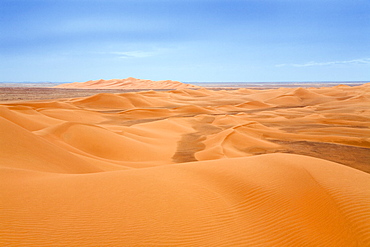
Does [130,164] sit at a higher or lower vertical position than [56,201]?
lower

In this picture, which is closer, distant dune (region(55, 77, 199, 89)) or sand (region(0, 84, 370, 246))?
sand (region(0, 84, 370, 246))

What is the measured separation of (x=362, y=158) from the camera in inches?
381

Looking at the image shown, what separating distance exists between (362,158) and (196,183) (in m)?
7.40

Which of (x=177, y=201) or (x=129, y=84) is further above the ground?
(x=129, y=84)

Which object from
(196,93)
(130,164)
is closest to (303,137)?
(130,164)

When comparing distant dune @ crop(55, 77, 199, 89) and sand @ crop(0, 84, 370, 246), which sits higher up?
distant dune @ crop(55, 77, 199, 89)

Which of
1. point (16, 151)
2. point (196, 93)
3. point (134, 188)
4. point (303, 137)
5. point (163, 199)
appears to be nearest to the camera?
point (163, 199)

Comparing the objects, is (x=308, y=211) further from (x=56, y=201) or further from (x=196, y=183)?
(x=56, y=201)

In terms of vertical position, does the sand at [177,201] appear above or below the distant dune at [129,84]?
below

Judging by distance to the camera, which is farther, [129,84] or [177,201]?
[129,84]

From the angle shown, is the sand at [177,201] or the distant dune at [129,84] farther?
the distant dune at [129,84]

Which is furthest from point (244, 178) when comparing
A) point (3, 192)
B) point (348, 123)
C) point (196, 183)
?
point (348, 123)

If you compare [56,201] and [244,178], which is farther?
→ [244,178]

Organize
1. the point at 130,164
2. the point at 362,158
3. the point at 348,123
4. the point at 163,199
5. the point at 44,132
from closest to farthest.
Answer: the point at 163,199, the point at 130,164, the point at 362,158, the point at 44,132, the point at 348,123
